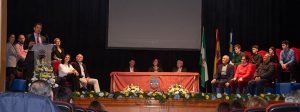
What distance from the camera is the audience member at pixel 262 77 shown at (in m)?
11.5

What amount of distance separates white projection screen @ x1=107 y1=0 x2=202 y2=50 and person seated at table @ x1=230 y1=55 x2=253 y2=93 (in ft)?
11.9

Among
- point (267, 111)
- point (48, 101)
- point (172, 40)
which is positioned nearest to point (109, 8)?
point (172, 40)

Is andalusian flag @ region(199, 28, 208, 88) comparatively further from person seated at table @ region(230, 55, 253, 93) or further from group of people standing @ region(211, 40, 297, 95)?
person seated at table @ region(230, 55, 253, 93)

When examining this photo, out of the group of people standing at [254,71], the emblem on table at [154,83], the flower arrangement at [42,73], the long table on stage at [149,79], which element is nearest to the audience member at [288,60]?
the group of people standing at [254,71]

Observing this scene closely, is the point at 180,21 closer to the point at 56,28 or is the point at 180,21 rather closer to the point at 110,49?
the point at 110,49

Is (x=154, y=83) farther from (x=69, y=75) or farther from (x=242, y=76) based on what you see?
(x=69, y=75)

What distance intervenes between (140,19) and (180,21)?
3.70 ft

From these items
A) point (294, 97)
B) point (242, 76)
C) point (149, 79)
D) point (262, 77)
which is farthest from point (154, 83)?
point (294, 97)

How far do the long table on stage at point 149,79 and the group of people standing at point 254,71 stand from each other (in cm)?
101

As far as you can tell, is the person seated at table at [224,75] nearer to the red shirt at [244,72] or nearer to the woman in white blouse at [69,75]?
the red shirt at [244,72]

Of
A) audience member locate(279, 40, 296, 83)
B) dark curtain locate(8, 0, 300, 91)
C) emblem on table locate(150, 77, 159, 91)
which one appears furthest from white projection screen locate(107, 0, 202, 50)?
audience member locate(279, 40, 296, 83)

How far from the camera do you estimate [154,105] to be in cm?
1008

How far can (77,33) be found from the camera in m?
15.2

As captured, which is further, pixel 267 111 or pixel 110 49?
pixel 110 49
